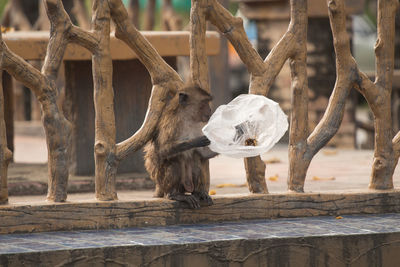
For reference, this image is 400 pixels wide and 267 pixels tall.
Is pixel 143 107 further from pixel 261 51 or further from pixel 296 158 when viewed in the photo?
Result: pixel 261 51

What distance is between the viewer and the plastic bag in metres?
4.65

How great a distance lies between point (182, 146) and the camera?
4.66 meters

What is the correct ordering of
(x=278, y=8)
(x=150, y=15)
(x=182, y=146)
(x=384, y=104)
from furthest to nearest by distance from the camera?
(x=150, y=15), (x=278, y=8), (x=384, y=104), (x=182, y=146)

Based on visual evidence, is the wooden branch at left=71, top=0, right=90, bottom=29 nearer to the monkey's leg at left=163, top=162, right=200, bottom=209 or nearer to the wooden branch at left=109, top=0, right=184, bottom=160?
the wooden branch at left=109, top=0, right=184, bottom=160

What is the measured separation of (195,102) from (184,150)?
27 cm

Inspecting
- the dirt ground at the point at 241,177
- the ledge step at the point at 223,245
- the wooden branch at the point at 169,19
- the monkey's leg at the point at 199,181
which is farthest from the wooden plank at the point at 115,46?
the wooden branch at the point at 169,19

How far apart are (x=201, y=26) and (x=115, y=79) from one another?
1.93 meters

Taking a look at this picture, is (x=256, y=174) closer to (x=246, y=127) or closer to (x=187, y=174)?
(x=246, y=127)

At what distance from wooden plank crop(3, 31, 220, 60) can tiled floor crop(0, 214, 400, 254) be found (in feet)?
5.79

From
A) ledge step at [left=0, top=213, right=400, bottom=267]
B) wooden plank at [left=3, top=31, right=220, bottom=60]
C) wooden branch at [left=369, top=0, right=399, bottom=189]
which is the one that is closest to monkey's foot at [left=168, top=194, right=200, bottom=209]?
ledge step at [left=0, top=213, right=400, bottom=267]

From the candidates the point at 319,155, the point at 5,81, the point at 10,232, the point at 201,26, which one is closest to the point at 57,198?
the point at 10,232

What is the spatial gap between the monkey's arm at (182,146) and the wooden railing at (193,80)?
0.14m

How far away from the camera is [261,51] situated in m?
10.6

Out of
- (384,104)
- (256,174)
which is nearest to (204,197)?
(256,174)
